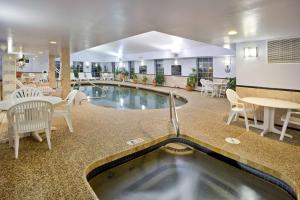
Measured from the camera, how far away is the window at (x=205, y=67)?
10953mm

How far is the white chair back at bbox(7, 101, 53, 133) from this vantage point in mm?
2871

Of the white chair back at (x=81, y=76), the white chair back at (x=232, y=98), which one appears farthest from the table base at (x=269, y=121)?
the white chair back at (x=81, y=76)

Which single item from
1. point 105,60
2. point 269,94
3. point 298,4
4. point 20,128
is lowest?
point 20,128

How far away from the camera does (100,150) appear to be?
122 inches

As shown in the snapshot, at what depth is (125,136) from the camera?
3719 mm

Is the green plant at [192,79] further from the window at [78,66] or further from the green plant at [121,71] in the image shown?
the window at [78,66]

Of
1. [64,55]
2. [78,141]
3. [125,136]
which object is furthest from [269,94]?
[64,55]

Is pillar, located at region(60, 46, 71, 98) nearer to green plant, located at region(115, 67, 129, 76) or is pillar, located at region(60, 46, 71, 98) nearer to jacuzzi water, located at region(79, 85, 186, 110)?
jacuzzi water, located at region(79, 85, 186, 110)

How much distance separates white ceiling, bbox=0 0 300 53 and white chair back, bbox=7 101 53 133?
1.40m

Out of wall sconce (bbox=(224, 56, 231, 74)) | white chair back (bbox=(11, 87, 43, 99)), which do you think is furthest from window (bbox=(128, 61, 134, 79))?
white chair back (bbox=(11, 87, 43, 99))

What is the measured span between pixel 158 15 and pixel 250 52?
10.3ft

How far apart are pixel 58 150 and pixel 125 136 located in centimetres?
117

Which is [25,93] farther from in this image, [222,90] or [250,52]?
[222,90]

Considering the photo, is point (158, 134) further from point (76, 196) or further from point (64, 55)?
point (64, 55)
